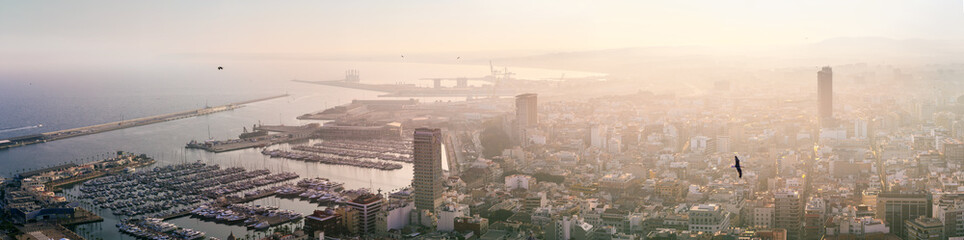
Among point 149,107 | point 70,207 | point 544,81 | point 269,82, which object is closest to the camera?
point 70,207

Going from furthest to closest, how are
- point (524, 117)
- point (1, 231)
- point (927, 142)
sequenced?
point (524, 117), point (927, 142), point (1, 231)

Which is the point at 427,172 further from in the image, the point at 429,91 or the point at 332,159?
the point at 429,91

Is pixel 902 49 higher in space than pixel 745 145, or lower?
higher

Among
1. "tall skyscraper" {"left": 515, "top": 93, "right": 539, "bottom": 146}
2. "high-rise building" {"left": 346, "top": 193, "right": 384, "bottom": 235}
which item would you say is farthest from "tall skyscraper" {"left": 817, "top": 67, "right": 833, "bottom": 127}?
"high-rise building" {"left": 346, "top": 193, "right": 384, "bottom": 235}

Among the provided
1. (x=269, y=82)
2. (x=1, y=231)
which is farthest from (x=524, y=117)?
(x=269, y=82)

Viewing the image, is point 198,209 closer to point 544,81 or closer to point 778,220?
point 778,220

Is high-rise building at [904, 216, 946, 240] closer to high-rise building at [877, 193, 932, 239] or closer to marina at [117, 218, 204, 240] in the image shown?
high-rise building at [877, 193, 932, 239]

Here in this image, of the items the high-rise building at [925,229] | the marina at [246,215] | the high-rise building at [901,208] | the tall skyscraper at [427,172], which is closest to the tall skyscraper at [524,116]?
the tall skyscraper at [427,172]
